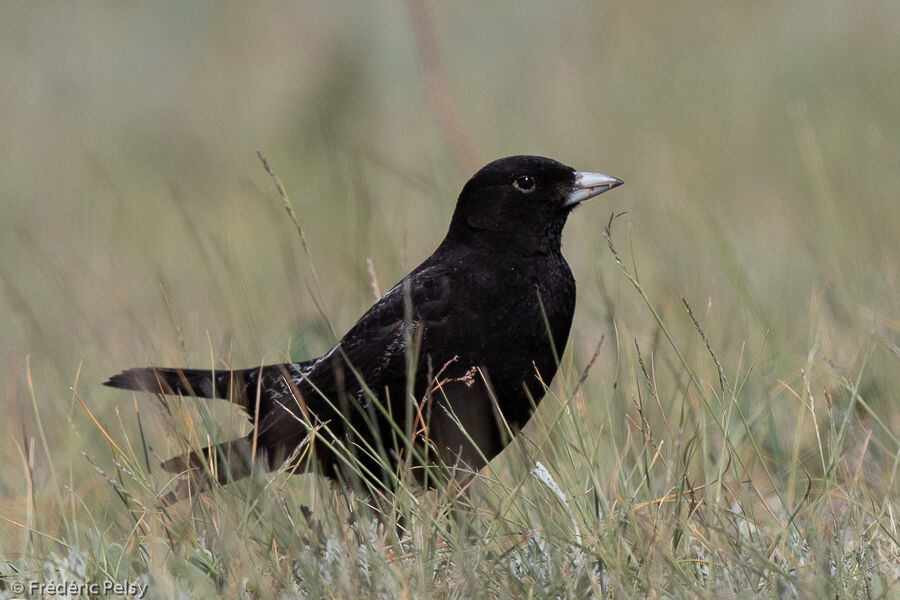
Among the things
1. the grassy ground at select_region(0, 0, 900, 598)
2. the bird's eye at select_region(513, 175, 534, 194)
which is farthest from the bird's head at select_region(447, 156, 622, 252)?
the grassy ground at select_region(0, 0, 900, 598)

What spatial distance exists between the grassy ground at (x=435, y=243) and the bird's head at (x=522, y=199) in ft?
0.72

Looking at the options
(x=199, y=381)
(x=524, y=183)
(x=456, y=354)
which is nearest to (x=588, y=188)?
(x=524, y=183)

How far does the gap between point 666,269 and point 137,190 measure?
4867 millimetres

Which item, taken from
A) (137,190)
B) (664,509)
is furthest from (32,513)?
(137,190)

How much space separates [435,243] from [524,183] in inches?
96.9

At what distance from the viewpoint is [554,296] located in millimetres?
3600

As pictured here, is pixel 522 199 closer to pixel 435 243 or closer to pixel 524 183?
pixel 524 183

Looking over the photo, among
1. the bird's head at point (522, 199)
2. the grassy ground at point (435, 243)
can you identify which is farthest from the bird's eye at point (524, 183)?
the grassy ground at point (435, 243)

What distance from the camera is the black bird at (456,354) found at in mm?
3414

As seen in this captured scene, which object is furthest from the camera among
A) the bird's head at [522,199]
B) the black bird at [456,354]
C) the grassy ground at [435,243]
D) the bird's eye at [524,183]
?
the bird's eye at [524,183]

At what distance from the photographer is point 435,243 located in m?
6.37

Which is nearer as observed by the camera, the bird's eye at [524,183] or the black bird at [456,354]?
the black bird at [456,354]

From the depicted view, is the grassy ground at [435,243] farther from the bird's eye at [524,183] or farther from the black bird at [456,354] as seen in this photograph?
the bird's eye at [524,183]

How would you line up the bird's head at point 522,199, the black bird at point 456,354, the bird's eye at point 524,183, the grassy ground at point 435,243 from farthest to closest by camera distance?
the bird's eye at point 524,183 → the bird's head at point 522,199 → the black bird at point 456,354 → the grassy ground at point 435,243
